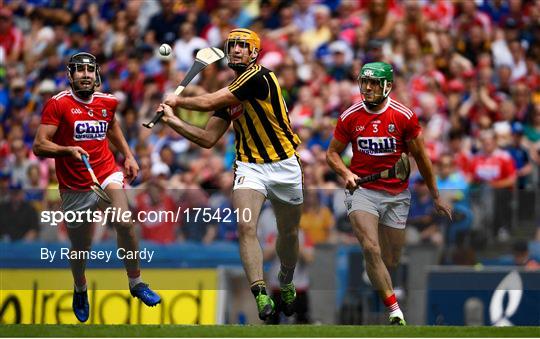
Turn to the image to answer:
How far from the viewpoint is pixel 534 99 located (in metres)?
20.2

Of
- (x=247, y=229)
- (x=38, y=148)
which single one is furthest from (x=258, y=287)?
(x=38, y=148)

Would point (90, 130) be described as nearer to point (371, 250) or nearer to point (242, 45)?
point (242, 45)

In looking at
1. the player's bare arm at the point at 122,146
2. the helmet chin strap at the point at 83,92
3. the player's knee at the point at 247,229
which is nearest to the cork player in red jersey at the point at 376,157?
the player's knee at the point at 247,229

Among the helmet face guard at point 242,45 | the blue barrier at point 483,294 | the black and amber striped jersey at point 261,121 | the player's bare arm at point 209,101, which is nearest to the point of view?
the player's bare arm at point 209,101

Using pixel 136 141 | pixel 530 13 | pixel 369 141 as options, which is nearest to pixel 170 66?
pixel 136 141

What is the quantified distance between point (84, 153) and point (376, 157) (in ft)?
8.78

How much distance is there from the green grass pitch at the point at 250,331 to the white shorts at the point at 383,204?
1095mm

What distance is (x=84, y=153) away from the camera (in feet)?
45.9

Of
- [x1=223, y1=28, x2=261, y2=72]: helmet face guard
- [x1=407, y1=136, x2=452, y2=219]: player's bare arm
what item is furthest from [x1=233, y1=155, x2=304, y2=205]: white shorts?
[x1=407, y1=136, x2=452, y2=219]: player's bare arm

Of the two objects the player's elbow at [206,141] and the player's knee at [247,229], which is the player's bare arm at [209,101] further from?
the player's knee at [247,229]

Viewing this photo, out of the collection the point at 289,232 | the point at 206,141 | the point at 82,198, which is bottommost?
the point at 289,232

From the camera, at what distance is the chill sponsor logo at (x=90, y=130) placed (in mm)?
14203

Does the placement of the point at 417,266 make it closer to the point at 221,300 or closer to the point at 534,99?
the point at 221,300

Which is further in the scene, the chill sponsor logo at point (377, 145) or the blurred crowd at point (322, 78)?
the blurred crowd at point (322, 78)
